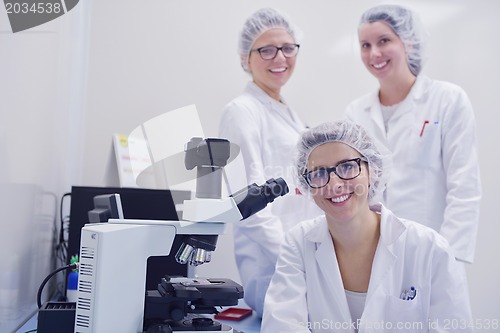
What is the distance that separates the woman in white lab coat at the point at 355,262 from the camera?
1.27 metres

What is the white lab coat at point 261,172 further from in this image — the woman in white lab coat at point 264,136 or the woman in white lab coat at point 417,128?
the woman in white lab coat at point 417,128

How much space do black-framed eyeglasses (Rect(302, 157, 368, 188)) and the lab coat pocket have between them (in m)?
0.35

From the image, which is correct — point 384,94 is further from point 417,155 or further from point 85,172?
point 85,172

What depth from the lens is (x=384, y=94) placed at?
210cm

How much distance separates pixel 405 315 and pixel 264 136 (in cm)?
84

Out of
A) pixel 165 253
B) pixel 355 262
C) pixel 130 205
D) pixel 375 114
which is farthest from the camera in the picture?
pixel 375 114

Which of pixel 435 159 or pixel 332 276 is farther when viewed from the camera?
pixel 435 159

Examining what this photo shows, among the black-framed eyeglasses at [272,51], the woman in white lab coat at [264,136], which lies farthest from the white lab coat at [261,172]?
the black-framed eyeglasses at [272,51]

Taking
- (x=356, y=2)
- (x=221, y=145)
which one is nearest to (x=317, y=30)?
(x=356, y=2)

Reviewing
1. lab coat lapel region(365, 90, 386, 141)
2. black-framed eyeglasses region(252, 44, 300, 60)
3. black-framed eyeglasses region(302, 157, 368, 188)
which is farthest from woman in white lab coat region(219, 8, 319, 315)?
lab coat lapel region(365, 90, 386, 141)

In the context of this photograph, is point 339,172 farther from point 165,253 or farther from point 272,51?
point 272,51

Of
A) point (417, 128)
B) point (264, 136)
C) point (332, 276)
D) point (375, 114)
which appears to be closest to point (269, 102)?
point (264, 136)

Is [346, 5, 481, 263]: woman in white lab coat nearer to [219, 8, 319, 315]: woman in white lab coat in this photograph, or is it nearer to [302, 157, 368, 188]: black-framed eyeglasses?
[219, 8, 319, 315]: woman in white lab coat

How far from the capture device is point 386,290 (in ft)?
4.24
